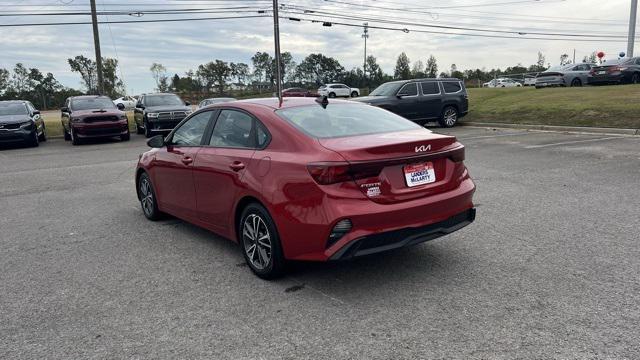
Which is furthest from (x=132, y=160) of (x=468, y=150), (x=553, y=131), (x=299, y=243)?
(x=553, y=131)

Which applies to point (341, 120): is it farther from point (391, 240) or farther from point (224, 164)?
point (391, 240)

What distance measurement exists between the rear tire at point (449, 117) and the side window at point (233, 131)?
15580 mm

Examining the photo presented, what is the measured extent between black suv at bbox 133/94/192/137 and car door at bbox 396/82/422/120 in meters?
8.20

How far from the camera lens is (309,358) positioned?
10.2 ft

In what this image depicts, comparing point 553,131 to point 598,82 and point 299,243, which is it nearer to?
point 598,82

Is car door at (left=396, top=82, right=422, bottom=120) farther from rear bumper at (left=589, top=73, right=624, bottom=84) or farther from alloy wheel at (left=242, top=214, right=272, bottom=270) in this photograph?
alloy wheel at (left=242, top=214, right=272, bottom=270)

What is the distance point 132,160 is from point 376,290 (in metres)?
10.6

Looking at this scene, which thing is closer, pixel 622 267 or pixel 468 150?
pixel 622 267

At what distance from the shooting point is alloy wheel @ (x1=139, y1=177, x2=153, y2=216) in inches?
260

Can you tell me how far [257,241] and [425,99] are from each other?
15853mm

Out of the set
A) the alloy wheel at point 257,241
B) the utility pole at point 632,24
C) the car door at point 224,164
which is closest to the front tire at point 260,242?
the alloy wheel at point 257,241

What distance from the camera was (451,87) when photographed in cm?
1983

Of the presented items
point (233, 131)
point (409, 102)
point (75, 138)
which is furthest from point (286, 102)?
point (75, 138)

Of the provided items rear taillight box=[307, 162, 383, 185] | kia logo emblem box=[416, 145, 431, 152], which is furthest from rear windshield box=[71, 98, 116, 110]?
kia logo emblem box=[416, 145, 431, 152]
